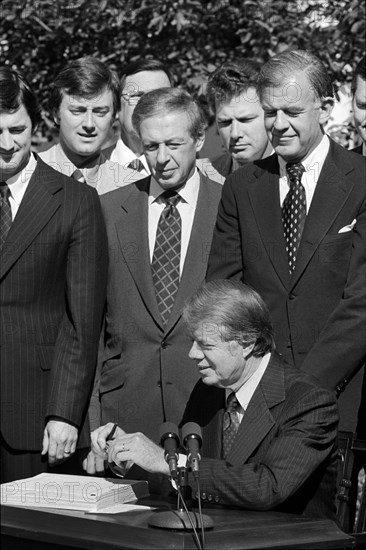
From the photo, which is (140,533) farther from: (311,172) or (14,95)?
(14,95)

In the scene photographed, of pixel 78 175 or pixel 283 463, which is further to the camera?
pixel 78 175

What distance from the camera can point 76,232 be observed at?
5.79 meters

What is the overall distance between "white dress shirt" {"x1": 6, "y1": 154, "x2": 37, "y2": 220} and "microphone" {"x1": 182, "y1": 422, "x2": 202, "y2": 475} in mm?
1622

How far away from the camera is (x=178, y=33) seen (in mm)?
9062

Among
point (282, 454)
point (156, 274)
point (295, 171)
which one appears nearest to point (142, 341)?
point (156, 274)

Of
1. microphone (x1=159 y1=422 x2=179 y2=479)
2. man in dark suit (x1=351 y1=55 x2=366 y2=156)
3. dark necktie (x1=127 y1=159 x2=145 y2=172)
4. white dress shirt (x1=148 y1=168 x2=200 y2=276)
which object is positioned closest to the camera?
microphone (x1=159 y1=422 x2=179 y2=479)

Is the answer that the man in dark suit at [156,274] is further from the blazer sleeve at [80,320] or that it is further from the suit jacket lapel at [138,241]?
the blazer sleeve at [80,320]

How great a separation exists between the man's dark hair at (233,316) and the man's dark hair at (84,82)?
1.91 m

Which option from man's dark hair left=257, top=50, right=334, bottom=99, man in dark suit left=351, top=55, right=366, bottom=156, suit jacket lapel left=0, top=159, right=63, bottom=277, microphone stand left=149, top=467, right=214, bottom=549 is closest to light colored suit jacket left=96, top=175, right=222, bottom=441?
suit jacket lapel left=0, top=159, right=63, bottom=277

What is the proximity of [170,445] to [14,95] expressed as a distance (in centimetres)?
197

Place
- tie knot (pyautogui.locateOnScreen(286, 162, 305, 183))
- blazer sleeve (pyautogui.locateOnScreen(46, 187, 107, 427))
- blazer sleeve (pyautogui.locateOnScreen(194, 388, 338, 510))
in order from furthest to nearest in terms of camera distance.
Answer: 1. tie knot (pyautogui.locateOnScreen(286, 162, 305, 183))
2. blazer sleeve (pyautogui.locateOnScreen(46, 187, 107, 427))
3. blazer sleeve (pyautogui.locateOnScreen(194, 388, 338, 510))

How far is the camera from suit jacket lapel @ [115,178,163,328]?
6078 millimetres

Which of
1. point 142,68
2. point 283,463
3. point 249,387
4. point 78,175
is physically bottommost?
point 283,463

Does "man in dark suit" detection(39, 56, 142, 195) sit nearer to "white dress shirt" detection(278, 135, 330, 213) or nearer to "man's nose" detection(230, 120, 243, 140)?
"man's nose" detection(230, 120, 243, 140)
